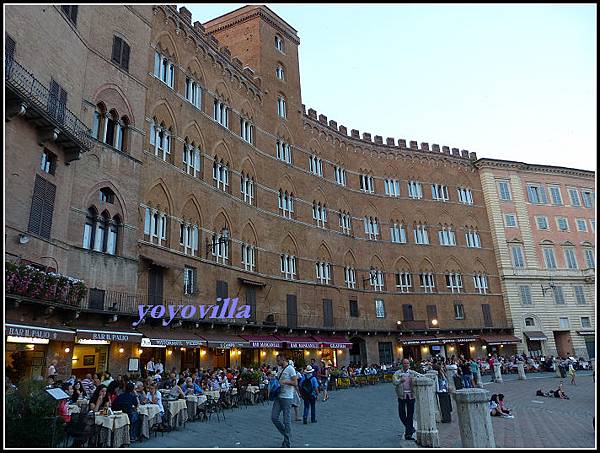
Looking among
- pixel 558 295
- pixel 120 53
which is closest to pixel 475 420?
pixel 120 53

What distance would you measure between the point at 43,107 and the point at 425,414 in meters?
16.0

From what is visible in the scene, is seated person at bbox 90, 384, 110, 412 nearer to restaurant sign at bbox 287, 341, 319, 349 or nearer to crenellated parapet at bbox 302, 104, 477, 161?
restaurant sign at bbox 287, 341, 319, 349

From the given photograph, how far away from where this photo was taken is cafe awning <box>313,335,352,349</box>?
111ft

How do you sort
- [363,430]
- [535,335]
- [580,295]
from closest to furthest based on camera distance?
[363,430] → [535,335] → [580,295]

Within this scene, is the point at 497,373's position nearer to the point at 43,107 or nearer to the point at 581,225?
the point at 581,225

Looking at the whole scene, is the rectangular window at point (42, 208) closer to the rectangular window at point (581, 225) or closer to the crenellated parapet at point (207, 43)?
the crenellated parapet at point (207, 43)

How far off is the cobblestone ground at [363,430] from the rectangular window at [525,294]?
29.6 m

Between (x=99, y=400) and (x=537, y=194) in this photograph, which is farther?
(x=537, y=194)

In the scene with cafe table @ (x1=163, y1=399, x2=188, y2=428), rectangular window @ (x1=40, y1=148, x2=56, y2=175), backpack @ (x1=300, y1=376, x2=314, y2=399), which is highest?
rectangular window @ (x1=40, y1=148, x2=56, y2=175)

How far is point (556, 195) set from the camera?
51.8 meters

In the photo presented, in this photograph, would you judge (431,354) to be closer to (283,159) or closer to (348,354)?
(348,354)

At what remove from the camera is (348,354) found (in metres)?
37.0

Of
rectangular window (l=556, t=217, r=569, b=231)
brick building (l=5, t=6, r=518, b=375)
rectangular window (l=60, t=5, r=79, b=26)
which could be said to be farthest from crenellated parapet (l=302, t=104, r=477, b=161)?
rectangular window (l=60, t=5, r=79, b=26)

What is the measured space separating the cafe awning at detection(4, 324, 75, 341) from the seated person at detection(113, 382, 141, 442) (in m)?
A: 5.16
